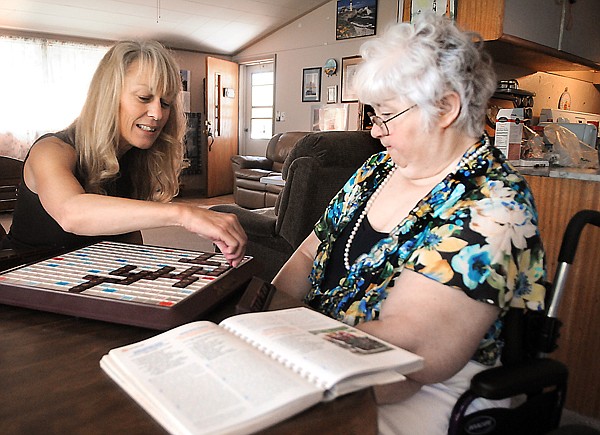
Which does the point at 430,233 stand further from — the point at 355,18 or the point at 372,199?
the point at 355,18

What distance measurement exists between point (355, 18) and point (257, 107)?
2.38 metres

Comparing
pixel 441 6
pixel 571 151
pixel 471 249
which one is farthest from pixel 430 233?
pixel 441 6

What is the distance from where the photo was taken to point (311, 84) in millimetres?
7000

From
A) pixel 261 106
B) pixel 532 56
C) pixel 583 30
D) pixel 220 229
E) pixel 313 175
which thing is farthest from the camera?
pixel 261 106

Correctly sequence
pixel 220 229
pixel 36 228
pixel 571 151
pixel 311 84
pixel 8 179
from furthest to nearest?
pixel 311 84, pixel 8 179, pixel 571 151, pixel 36 228, pixel 220 229

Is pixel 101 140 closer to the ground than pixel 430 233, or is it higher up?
higher up

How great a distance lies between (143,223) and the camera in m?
1.08

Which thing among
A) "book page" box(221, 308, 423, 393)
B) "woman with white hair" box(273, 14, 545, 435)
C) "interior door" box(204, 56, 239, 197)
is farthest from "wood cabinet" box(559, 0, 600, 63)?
"interior door" box(204, 56, 239, 197)

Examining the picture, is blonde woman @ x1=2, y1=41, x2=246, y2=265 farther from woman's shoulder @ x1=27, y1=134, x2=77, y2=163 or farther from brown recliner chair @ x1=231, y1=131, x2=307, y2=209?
brown recliner chair @ x1=231, y1=131, x2=307, y2=209

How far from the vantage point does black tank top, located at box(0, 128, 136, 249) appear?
1.45 meters

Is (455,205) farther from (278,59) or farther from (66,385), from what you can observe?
(278,59)

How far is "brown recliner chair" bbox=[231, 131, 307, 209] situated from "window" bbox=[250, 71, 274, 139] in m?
1.18

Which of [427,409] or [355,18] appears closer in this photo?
[427,409]

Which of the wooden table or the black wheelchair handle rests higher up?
the black wheelchair handle
